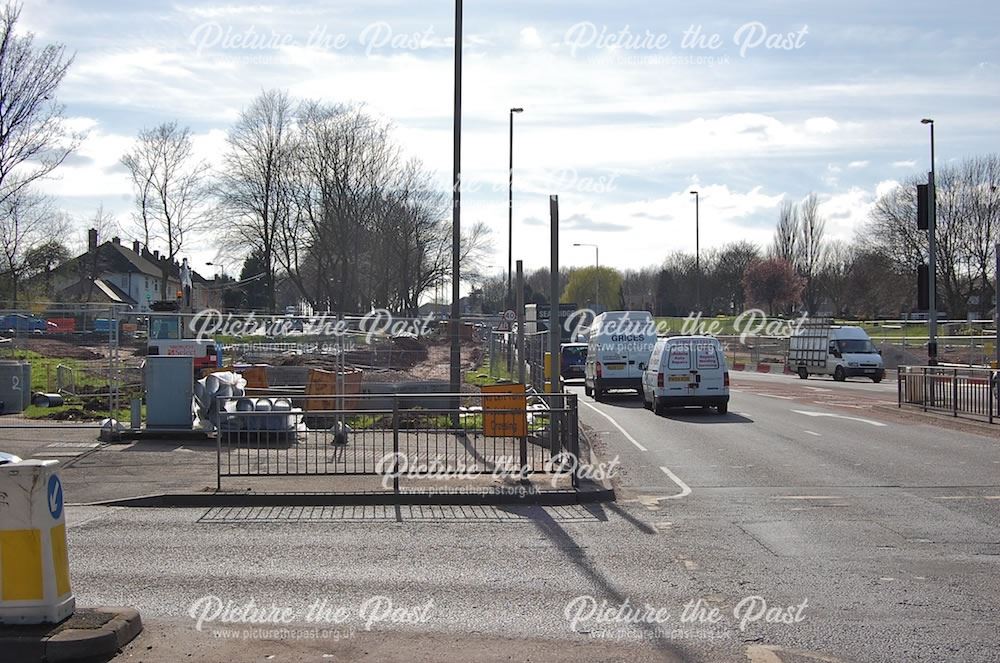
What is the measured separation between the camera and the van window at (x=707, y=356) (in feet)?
77.6

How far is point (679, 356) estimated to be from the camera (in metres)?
23.8

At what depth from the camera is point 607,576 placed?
827 cm

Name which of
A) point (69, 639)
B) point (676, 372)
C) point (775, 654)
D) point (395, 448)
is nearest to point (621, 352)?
point (676, 372)

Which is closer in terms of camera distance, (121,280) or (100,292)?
(100,292)

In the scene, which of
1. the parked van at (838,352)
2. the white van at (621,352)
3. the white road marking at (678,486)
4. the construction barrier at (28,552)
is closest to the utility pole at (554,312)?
the white road marking at (678,486)

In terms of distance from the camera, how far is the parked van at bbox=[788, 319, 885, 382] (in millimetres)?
41094

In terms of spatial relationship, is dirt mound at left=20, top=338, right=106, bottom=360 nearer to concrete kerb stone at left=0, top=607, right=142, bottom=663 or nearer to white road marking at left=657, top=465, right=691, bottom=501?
white road marking at left=657, top=465, right=691, bottom=501

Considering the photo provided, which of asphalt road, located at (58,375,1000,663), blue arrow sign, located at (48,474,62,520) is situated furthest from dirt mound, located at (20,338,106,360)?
blue arrow sign, located at (48,474,62,520)

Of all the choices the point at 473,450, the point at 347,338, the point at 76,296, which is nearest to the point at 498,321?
the point at 347,338

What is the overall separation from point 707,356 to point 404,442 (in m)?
11.0

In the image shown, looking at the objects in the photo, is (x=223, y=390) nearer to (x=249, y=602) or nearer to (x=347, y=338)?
(x=347, y=338)

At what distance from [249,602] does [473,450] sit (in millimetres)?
6987

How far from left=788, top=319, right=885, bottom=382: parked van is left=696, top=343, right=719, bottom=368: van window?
776 inches

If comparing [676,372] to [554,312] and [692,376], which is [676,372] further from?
[554,312]
